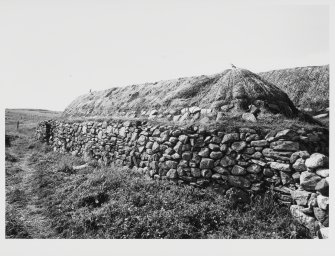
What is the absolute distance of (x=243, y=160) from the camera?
556 cm

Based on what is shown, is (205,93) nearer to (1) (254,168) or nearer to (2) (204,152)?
(2) (204,152)

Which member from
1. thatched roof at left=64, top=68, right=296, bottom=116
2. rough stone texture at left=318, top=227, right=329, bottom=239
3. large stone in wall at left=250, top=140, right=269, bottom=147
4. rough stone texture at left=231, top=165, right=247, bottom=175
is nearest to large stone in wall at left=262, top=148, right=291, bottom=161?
large stone in wall at left=250, top=140, right=269, bottom=147

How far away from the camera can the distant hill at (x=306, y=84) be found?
12.5m

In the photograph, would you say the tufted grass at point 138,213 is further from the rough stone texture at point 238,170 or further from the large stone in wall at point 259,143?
Answer: the large stone in wall at point 259,143

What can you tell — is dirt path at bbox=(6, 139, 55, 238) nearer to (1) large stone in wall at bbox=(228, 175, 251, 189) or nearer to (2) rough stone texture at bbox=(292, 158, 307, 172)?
(1) large stone in wall at bbox=(228, 175, 251, 189)

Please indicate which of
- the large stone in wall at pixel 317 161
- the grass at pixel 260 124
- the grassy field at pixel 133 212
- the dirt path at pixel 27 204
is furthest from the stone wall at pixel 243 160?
the dirt path at pixel 27 204

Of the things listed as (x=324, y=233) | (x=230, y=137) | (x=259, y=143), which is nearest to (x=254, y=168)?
(x=259, y=143)

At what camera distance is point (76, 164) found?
9828 mm

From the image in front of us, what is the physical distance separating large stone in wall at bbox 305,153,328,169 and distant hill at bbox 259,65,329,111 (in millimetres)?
8130

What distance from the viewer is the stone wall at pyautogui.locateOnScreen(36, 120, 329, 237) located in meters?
4.50

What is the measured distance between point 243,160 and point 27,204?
5661 mm

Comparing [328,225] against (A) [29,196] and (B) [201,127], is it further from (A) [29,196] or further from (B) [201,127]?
(A) [29,196]

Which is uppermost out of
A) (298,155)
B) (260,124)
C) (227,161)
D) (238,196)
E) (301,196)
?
(260,124)

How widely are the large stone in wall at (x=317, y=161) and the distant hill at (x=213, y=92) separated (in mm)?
2603
